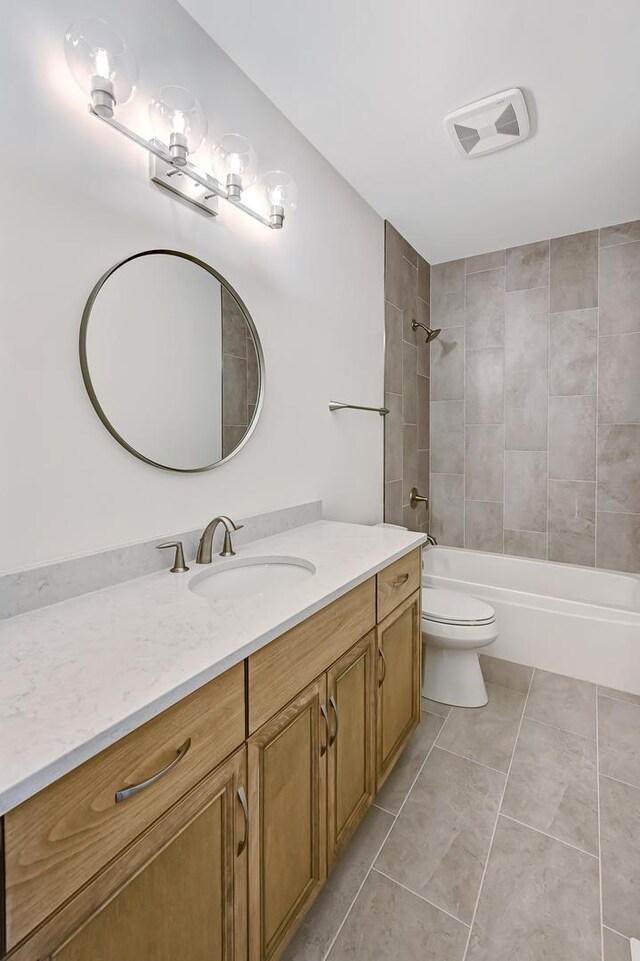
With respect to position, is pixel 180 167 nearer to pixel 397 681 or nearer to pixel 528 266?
pixel 397 681

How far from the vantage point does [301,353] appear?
186cm

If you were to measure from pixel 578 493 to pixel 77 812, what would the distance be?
9.89 ft

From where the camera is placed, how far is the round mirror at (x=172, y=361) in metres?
1.13

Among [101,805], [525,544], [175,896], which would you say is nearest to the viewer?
[101,805]

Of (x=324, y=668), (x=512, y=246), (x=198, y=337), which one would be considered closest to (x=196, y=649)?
(x=324, y=668)

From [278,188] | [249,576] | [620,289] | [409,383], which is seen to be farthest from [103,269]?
[620,289]

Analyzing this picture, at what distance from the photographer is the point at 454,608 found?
6.88ft

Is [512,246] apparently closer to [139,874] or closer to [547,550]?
[547,550]

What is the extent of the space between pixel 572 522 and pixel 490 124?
2.21m

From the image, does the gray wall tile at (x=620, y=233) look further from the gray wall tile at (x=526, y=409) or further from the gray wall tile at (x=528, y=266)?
the gray wall tile at (x=526, y=409)

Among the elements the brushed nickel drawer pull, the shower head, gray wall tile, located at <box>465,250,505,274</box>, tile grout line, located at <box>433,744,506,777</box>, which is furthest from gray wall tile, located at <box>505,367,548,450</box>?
the brushed nickel drawer pull

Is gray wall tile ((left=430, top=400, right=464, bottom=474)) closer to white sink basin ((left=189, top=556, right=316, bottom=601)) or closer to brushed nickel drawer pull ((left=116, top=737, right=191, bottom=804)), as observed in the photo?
white sink basin ((left=189, top=556, right=316, bottom=601))

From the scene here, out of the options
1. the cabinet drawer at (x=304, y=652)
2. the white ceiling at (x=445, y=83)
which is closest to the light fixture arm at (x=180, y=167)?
the white ceiling at (x=445, y=83)

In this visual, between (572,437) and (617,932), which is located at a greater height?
(572,437)
